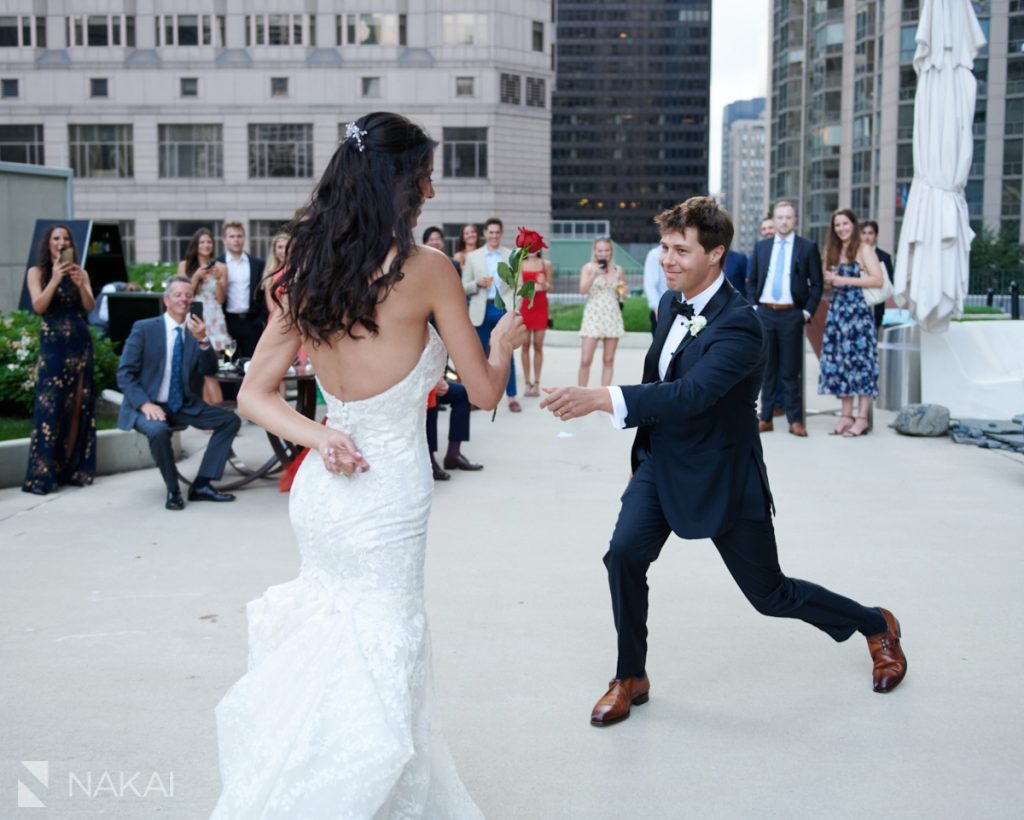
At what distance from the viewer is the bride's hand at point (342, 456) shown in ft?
11.1

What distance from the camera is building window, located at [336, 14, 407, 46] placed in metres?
58.9

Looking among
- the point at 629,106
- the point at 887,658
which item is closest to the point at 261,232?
the point at 887,658

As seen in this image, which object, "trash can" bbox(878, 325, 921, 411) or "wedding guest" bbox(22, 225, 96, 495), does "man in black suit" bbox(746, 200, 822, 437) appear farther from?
"wedding guest" bbox(22, 225, 96, 495)

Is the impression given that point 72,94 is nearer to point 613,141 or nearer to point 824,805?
point 824,805

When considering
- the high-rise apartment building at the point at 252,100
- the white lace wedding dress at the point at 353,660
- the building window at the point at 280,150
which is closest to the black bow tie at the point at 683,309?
the white lace wedding dress at the point at 353,660

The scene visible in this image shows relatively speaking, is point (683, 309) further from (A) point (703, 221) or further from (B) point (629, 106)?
(B) point (629, 106)

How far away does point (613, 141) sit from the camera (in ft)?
605

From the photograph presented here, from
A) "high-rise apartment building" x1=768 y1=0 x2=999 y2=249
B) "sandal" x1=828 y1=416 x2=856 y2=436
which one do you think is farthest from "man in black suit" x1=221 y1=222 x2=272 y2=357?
"high-rise apartment building" x1=768 y1=0 x2=999 y2=249

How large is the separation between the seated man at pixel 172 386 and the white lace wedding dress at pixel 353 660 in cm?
555

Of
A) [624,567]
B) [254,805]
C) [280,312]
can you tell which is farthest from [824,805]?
[280,312]

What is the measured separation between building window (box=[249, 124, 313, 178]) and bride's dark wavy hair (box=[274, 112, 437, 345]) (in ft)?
191

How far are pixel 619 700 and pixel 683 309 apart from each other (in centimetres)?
154

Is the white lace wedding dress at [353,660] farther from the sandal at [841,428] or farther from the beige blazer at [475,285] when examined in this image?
the beige blazer at [475,285]

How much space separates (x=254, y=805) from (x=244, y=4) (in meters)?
62.1
